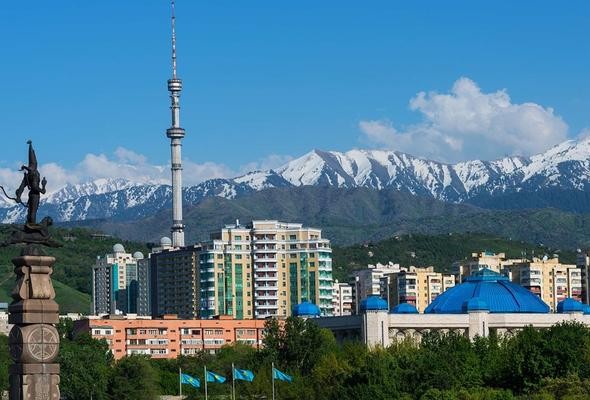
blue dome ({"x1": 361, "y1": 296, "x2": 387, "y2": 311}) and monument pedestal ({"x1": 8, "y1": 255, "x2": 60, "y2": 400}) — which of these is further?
blue dome ({"x1": 361, "y1": 296, "x2": 387, "y2": 311})

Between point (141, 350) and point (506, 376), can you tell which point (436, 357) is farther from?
point (141, 350)

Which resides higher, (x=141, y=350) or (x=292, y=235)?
(x=292, y=235)

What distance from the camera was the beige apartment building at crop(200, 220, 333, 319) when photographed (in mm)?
174875

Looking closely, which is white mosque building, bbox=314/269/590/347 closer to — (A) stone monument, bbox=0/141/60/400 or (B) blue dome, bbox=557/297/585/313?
(B) blue dome, bbox=557/297/585/313

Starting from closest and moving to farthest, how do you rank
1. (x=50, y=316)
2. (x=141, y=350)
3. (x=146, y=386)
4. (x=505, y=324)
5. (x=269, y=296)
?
(x=50, y=316) < (x=146, y=386) < (x=505, y=324) < (x=141, y=350) < (x=269, y=296)

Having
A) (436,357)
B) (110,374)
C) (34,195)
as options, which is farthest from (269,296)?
(34,195)

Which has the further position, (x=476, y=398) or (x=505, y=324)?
(x=505, y=324)

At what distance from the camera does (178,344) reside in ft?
475

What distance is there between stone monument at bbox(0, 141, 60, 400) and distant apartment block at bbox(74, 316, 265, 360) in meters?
113

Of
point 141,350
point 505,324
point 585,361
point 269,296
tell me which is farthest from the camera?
point 269,296

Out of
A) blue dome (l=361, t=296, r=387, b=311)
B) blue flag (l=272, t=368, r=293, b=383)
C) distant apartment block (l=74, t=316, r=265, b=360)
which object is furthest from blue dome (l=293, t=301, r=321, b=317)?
blue flag (l=272, t=368, r=293, b=383)

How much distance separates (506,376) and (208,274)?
93681mm

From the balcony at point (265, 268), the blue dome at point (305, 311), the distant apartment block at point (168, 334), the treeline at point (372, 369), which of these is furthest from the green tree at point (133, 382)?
the balcony at point (265, 268)

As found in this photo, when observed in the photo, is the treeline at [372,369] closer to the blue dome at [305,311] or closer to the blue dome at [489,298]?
the blue dome at [305,311]
